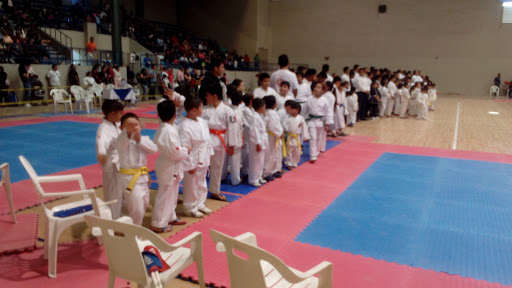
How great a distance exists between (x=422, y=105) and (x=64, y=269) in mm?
13253

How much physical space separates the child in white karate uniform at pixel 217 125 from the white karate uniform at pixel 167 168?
3.42 ft

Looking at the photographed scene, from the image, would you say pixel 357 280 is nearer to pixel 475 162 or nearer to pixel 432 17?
pixel 475 162

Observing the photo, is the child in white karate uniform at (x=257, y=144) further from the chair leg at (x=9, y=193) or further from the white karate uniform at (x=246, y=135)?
the chair leg at (x=9, y=193)

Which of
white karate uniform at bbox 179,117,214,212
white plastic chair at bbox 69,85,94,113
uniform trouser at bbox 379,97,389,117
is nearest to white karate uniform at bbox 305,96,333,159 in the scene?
white karate uniform at bbox 179,117,214,212

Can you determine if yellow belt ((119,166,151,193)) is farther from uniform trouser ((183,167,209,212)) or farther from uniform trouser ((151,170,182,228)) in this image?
uniform trouser ((183,167,209,212))

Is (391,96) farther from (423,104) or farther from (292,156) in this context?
(292,156)

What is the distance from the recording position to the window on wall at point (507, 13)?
2227 cm

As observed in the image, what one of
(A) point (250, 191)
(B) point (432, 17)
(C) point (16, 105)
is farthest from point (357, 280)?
(B) point (432, 17)

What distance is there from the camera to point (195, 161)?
441cm

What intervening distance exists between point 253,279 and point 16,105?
14.1 meters

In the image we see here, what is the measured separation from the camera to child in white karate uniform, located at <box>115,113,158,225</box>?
3.55 meters

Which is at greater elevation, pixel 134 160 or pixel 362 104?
pixel 362 104

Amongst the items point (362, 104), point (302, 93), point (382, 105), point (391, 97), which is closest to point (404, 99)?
point (391, 97)

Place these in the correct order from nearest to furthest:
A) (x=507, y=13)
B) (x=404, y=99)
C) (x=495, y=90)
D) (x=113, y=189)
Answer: (x=113, y=189) < (x=404, y=99) < (x=507, y=13) < (x=495, y=90)
